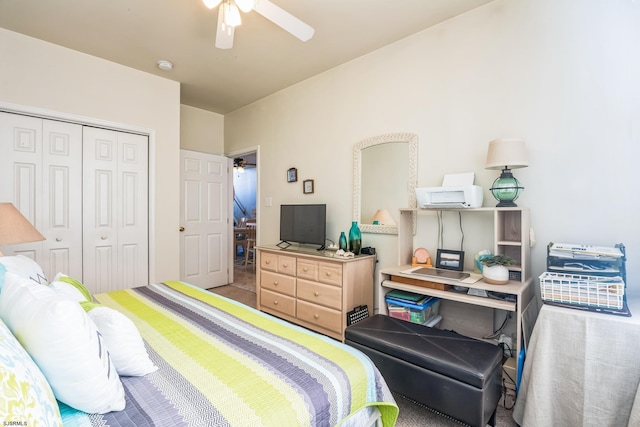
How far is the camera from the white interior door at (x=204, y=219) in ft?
14.0

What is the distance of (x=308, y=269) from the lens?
2.91 m

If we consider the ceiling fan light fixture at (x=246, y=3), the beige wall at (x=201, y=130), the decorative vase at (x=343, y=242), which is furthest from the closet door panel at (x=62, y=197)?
the decorative vase at (x=343, y=242)

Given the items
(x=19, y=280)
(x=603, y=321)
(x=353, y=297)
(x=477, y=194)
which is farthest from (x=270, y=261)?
(x=603, y=321)

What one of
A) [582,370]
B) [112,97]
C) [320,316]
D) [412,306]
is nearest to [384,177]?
[412,306]

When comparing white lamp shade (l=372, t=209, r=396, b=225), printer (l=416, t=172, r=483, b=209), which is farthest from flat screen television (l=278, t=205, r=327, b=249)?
printer (l=416, t=172, r=483, b=209)

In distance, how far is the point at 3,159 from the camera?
8.79ft

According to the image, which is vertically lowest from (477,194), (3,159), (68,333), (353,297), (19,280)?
(353,297)

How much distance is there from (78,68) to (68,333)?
3262 millimetres

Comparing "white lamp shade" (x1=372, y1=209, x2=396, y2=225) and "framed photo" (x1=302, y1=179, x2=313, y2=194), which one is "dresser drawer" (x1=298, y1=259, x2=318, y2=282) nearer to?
"white lamp shade" (x1=372, y1=209, x2=396, y2=225)

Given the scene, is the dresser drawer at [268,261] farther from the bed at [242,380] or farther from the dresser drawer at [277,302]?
the bed at [242,380]

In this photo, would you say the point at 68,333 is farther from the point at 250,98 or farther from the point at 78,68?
the point at 250,98

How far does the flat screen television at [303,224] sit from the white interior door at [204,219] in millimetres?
1426

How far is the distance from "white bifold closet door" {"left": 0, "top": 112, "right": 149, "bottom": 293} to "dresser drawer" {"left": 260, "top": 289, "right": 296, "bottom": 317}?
1.40m

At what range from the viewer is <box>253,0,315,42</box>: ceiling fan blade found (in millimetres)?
1825
